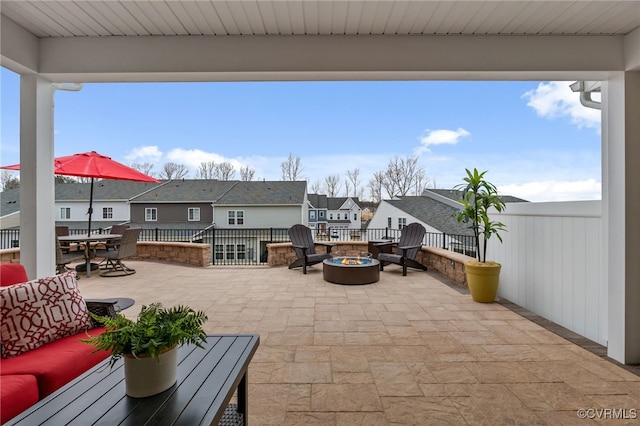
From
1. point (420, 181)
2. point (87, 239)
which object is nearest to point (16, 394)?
point (87, 239)

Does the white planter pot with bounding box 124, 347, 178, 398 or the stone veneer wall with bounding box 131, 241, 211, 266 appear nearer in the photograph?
the white planter pot with bounding box 124, 347, 178, 398

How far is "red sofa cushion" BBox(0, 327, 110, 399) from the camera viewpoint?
5.27ft

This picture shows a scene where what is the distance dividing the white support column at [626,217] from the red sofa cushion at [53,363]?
3871 millimetres

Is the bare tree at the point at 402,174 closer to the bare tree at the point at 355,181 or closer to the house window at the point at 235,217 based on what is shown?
the bare tree at the point at 355,181

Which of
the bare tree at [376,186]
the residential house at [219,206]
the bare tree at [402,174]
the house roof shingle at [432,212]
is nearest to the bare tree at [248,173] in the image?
the residential house at [219,206]

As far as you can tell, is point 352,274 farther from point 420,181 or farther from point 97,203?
point 97,203

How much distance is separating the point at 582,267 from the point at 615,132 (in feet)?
4.46

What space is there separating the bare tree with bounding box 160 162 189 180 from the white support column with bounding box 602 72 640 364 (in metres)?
25.1

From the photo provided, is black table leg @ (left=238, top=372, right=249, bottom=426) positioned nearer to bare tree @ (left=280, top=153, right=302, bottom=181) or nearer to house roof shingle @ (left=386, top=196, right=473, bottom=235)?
house roof shingle @ (left=386, top=196, right=473, bottom=235)

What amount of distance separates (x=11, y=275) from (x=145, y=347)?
Result: 180 cm

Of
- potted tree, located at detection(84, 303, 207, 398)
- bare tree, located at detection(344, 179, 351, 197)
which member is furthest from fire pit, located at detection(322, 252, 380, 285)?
bare tree, located at detection(344, 179, 351, 197)

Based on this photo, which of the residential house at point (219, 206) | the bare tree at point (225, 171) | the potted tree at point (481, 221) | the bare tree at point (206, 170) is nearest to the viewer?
the potted tree at point (481, 221)

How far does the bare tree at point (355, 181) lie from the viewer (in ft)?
84.9

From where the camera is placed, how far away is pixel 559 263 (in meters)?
3.37
